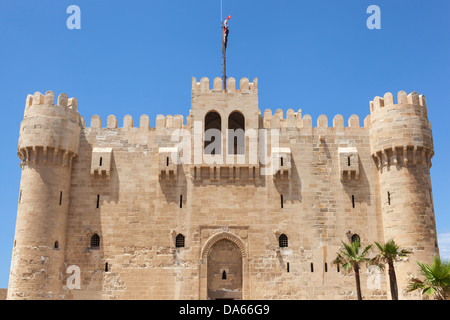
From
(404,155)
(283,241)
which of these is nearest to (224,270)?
(283,241)

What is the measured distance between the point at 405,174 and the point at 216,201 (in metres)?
10.7

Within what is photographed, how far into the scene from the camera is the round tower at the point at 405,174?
26.0 metres

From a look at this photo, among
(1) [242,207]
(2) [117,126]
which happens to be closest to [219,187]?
(1) [242,207]

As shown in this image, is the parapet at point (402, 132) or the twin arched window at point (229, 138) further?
the twin arched window at point (229, 138)

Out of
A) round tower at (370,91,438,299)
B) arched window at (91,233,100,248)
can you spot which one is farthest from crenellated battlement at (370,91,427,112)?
arched window at (91,233,100,248)

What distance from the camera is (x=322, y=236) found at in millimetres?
27078

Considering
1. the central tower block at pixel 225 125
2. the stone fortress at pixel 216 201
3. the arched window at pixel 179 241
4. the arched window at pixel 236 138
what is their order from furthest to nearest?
the arched window at pixel 236 138 → the central tower block at pixel 225 125 → the arched window at pixel 179 241 → the stone fortress at pixel 216 201

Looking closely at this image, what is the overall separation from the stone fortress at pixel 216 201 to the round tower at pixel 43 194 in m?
0.06

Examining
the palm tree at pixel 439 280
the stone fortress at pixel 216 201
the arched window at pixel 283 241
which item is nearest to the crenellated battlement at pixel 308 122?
the stone fortress at pixel 216 201

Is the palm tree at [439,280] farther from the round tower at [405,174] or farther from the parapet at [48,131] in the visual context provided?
the parapet at [48,131]

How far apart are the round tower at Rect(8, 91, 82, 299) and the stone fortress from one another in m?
0.06

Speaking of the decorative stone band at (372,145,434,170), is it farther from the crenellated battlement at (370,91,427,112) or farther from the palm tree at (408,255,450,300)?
the palm tree at (408,255,450,300)
